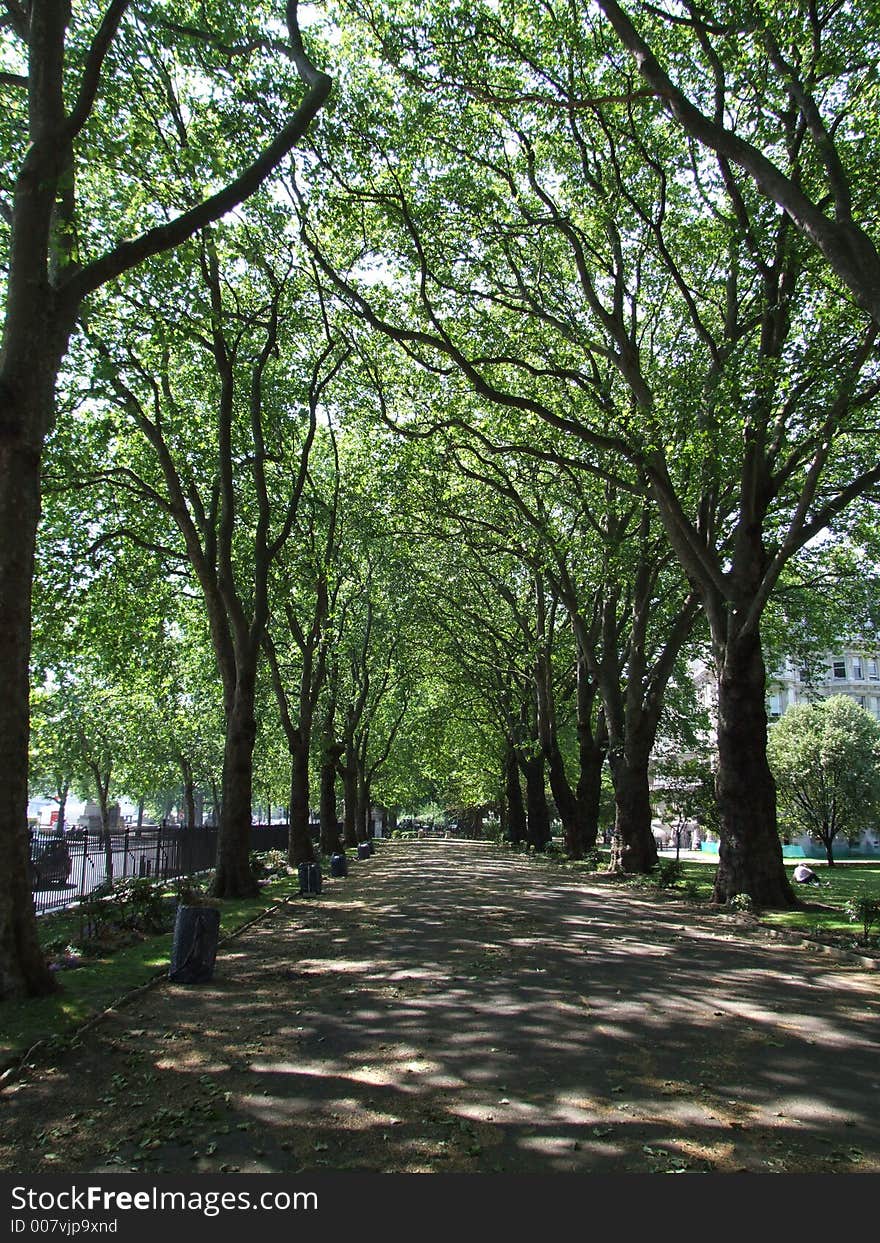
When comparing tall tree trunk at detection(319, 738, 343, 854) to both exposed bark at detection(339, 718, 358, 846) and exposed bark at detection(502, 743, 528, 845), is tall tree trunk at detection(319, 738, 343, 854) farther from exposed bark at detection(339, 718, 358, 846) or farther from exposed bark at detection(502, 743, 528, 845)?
exposed bark at detection(502, 743, 528, 845)

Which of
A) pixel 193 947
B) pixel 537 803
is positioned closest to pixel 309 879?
pixel 193 947

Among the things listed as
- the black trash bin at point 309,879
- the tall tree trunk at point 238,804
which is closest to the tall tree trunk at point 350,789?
the black trash bin at point 309,879

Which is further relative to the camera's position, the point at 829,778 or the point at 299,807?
the point at 829,778

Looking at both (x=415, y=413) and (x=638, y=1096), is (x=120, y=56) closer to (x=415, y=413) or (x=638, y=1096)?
(x=415, y=413)

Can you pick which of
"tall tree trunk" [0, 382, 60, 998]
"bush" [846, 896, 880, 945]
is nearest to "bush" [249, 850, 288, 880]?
"tall tree trunk" [0, 382, 60, 998]

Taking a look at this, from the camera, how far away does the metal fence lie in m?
18.3

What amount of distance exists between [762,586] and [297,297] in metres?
10.6

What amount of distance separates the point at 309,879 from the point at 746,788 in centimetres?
964

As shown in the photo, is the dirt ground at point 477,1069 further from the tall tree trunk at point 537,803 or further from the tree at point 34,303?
the tall tree trunk at point 537,803

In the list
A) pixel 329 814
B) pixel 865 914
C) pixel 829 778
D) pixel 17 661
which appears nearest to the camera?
pixel 17 661

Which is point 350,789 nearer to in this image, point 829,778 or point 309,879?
point 309,879

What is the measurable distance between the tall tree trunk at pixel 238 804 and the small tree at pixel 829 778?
33.4m

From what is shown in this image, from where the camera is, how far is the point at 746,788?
605 inches

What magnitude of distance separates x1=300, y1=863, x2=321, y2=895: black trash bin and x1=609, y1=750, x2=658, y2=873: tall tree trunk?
8.24 m
